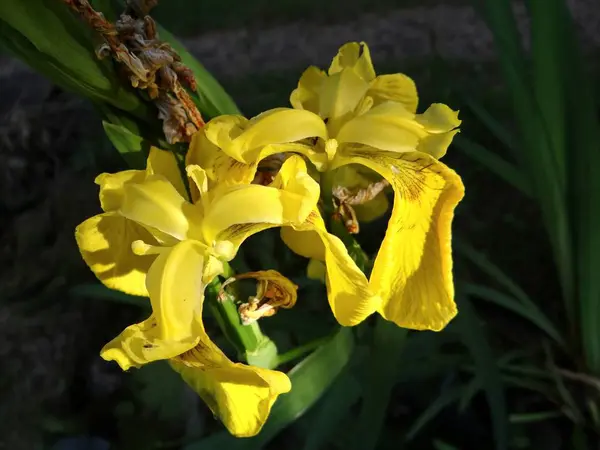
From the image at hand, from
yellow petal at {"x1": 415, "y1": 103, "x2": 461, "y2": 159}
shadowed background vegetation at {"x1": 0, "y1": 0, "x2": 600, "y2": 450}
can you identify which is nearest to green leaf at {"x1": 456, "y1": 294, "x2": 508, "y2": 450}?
shadowed background vegetation at {"x1": 0, "y1": 0, "x2": 600, "y2": 450}

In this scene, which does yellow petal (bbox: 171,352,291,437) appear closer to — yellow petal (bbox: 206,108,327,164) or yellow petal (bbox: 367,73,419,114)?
yellow petal (bbox: 206,108,327,164)

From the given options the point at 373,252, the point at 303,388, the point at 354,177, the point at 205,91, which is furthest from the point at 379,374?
the point at 373,252

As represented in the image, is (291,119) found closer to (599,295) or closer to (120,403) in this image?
(599,295)

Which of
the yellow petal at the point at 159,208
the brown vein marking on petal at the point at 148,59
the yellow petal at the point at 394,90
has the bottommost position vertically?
the yellow petal at the point at 394,90

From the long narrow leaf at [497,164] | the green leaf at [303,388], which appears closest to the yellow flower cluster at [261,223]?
the green leaf at [303,388]

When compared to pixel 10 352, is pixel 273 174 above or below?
→ above

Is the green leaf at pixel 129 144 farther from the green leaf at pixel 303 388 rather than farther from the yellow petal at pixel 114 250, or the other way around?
the green leaf at pixel 303 388

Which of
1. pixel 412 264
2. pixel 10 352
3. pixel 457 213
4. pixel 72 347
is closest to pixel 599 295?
pixel 457 213
